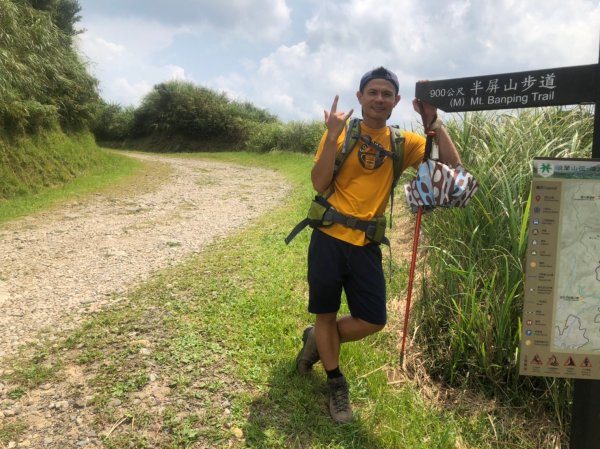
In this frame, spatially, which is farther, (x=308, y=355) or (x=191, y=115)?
(x=191, y=115)

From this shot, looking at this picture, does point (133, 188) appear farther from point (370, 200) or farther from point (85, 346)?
point (370, 200)

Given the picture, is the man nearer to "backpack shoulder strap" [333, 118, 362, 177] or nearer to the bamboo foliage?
"backpack shoulder strap" [333, 118, 362, 177]

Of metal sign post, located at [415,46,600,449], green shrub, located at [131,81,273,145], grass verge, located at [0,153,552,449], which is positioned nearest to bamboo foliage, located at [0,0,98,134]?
grass verge, located at [0,153,552,449]

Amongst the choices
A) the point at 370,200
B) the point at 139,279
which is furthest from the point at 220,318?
the point at 370,200

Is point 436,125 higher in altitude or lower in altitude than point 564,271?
higher

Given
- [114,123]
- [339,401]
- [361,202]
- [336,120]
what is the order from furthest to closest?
[114,123], [339,401], [361,202], [336,120]

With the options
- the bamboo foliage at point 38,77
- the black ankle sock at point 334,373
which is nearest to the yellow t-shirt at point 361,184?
the black ankle sock at point 334,373

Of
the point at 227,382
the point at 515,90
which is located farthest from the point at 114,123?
the point at 515,90

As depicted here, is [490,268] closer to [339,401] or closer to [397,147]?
[397,147]

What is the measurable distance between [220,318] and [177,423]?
4.08 feet

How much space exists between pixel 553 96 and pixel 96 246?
5.57 metres

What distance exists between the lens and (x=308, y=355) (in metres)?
2.96

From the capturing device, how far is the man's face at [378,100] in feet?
8.04

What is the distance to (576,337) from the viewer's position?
193 cm
